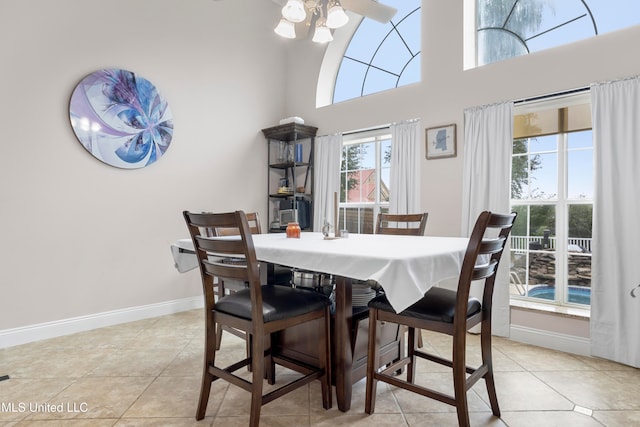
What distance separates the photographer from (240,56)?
169 inches

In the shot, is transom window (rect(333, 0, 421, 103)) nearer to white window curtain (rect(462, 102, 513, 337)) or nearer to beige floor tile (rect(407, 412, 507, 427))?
white window curtain (rect(462, 102, 513, 337))

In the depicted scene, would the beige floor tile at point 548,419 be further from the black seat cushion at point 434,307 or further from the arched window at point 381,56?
the arched window at point 381,56

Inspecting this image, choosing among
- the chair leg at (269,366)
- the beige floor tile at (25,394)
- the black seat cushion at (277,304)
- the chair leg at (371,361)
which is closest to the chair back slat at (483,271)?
the chair leg at (371,361)

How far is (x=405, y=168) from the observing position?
362 centimetres

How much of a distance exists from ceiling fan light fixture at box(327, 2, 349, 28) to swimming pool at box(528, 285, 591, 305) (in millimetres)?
2616

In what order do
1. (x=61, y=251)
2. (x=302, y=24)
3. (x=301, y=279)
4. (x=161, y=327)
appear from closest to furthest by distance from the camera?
1. (x=301, y=279)
2. (x=302, y=24)
3. (x=61, y=251)
4. (x=161, y=327)

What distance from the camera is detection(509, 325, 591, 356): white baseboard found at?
2621 millimetres

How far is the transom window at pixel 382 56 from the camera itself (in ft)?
12.5

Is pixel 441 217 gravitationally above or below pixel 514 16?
below

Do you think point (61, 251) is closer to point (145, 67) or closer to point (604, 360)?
point (145, 67)

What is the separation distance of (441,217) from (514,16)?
6.10ft

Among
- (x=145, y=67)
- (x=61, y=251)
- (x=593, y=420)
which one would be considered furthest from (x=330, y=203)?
(x=593, y=420)

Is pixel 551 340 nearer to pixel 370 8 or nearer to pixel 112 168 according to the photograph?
pixel 370 8

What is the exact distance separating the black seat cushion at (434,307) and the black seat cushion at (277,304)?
292mm
